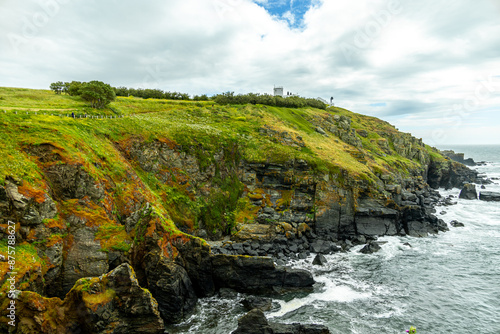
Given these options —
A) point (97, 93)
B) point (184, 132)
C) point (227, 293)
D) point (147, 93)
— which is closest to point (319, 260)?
point (227, 293)

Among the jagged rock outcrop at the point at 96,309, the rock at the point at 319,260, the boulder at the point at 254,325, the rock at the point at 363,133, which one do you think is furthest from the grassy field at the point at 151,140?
the rock at the point at 319,260

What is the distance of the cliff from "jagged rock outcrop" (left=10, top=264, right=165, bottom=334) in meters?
0.08

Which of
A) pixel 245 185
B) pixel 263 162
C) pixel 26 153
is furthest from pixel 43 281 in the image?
pixel 263 162

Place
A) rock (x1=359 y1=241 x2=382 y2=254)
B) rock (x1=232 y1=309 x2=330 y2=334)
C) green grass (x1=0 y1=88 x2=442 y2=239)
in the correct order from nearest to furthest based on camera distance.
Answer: rock (x1=232 y1=309 x2=330 y2=334) < green grass (x1=0 y1=88 x2=442 y2=239) < rock (x1=359 y1=241 x2=382 y2=254)

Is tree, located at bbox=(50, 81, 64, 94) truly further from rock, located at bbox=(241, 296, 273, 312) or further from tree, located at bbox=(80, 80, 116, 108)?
rock, located at bbox=(241, 296, 273, 312)

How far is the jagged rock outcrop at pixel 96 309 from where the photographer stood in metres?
15.8

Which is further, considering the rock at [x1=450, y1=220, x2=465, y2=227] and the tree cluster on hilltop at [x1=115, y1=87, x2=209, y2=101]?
the tree cluster on hilltop at [x1=115, y1=87, x2=209, y2=101]

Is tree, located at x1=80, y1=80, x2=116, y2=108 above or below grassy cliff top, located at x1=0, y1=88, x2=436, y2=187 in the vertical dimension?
above

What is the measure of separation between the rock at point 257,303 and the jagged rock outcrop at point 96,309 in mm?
7777

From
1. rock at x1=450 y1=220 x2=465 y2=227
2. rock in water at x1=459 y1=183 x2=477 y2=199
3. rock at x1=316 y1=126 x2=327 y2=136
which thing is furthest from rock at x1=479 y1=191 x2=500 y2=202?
rock at x1=316 y1=126 x2=327 y2=136

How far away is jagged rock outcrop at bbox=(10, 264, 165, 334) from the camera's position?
51.9ft

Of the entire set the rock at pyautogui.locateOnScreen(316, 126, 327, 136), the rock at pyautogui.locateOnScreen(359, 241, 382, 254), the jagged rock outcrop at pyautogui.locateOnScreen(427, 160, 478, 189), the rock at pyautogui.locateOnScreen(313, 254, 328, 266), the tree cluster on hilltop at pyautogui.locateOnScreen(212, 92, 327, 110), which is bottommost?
the rock at pyautogui.locateOnScreen(313, 254, 328, 266)

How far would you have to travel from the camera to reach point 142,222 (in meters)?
24.6

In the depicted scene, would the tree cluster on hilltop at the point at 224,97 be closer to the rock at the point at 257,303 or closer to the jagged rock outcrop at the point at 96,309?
the jagged rock outcrop at the point at 96,309
